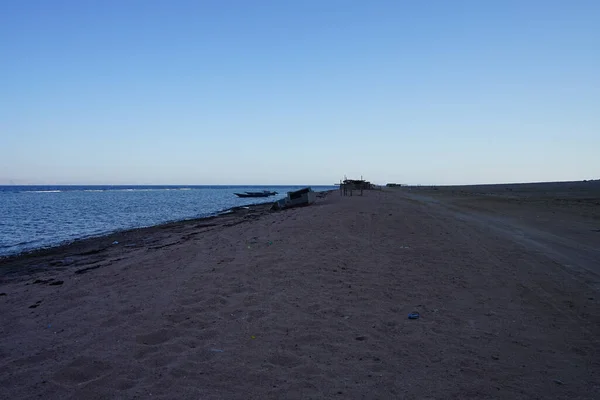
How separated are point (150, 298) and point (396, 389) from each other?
5.25 m

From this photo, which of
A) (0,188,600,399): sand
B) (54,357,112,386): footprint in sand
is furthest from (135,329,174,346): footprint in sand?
(54,357,112,386): footprint in sand

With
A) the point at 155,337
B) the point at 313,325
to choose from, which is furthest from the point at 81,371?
the point at 313,325

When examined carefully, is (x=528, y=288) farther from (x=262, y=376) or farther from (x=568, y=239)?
(x=568, y=239)

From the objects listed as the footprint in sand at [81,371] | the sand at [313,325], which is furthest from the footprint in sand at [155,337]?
the footprint in sand at [81,371]

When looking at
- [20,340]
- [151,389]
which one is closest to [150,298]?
[20,340]

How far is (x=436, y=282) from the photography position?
8219 millimetres

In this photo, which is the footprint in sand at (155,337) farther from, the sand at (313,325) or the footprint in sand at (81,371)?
the footprint in sand at (81,371)

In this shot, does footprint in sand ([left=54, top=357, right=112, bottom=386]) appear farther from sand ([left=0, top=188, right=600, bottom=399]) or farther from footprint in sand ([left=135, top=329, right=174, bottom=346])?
footprint in sand ([left=135, top=329, right=174, bottom=346])

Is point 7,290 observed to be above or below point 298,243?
Answer: below

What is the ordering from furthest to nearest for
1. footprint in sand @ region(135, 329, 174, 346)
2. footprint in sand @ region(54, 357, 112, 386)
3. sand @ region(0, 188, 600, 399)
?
footprint in sand @ region(135, 329, 174, 346) < footprint in sand @ region(54, 357, 112, 386) < sand @ region(0, 188, 600, 399)

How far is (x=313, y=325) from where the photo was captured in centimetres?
594

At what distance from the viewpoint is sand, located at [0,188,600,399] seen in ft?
14.4

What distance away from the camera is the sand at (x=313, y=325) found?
4.38 meters

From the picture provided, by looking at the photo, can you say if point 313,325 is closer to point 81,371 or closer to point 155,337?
point 155,337
